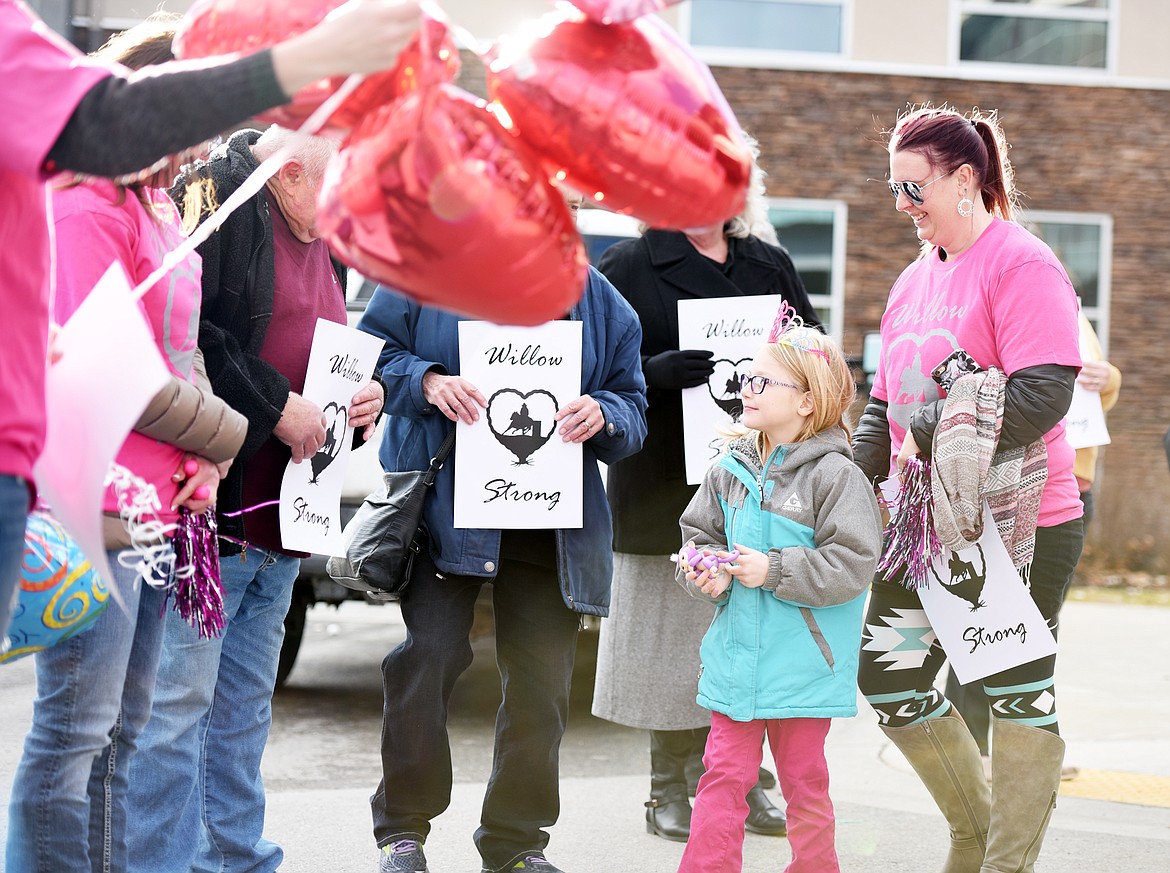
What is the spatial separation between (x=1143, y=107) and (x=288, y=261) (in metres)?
13.5

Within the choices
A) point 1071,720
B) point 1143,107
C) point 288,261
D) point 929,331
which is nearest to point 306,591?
point 288,261

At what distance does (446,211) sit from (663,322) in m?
2.77

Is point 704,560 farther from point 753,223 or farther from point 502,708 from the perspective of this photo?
point 753,223

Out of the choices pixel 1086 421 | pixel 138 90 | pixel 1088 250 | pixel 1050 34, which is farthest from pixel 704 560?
pixel 1050 34

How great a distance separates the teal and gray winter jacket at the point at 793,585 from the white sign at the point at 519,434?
0.40 m

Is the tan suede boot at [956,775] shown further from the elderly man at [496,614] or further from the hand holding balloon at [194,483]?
the hand holding balloon at [194,483]

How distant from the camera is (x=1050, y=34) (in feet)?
48.9

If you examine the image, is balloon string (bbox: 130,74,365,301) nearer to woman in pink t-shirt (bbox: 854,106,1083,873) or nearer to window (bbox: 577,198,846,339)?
woman in pink t-shirt (bbox: 854,106,1083,873)

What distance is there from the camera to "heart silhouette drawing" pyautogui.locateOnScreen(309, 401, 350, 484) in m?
3.43

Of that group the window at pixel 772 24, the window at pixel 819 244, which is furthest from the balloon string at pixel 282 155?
the window at pixel 772 24

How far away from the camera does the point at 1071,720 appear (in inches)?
250

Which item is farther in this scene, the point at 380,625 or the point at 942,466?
the point at 380,625

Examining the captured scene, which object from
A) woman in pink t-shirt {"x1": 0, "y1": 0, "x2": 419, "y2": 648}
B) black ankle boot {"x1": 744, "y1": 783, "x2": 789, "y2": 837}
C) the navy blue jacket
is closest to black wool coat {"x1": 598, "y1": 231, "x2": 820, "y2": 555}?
the navy blue jacket

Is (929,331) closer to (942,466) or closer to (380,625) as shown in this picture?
(942,466)
